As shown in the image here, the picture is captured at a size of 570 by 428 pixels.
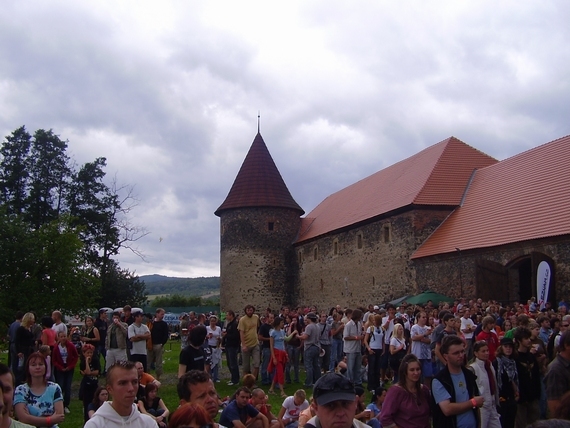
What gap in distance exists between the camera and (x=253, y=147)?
1564 inches

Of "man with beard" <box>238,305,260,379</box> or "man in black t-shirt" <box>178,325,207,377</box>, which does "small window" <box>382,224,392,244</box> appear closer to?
"man with beard" <box>238,305,260,379</box>

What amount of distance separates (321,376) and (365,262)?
83.7ft

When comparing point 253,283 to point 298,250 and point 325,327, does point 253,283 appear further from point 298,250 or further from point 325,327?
point 325,327

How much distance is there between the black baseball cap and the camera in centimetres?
321

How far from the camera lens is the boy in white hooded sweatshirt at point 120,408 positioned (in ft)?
13.5

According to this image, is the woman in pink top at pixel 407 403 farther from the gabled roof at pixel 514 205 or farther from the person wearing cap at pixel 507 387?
the gabled roof at pixel 514 205

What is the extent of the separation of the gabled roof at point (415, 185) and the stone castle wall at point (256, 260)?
77.5 inches

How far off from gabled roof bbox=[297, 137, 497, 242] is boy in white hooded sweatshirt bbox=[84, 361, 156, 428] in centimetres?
2215

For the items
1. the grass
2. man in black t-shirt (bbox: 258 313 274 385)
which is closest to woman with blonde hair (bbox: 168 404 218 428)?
the grass

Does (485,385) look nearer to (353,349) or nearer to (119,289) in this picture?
(353,349)

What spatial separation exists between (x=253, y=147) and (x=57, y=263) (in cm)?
1699

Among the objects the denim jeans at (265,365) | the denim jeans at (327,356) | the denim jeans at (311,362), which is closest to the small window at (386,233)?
the denim jeans at (327,356)

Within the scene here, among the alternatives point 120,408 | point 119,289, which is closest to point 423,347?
point 120,408

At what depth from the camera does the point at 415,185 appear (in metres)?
27.6
